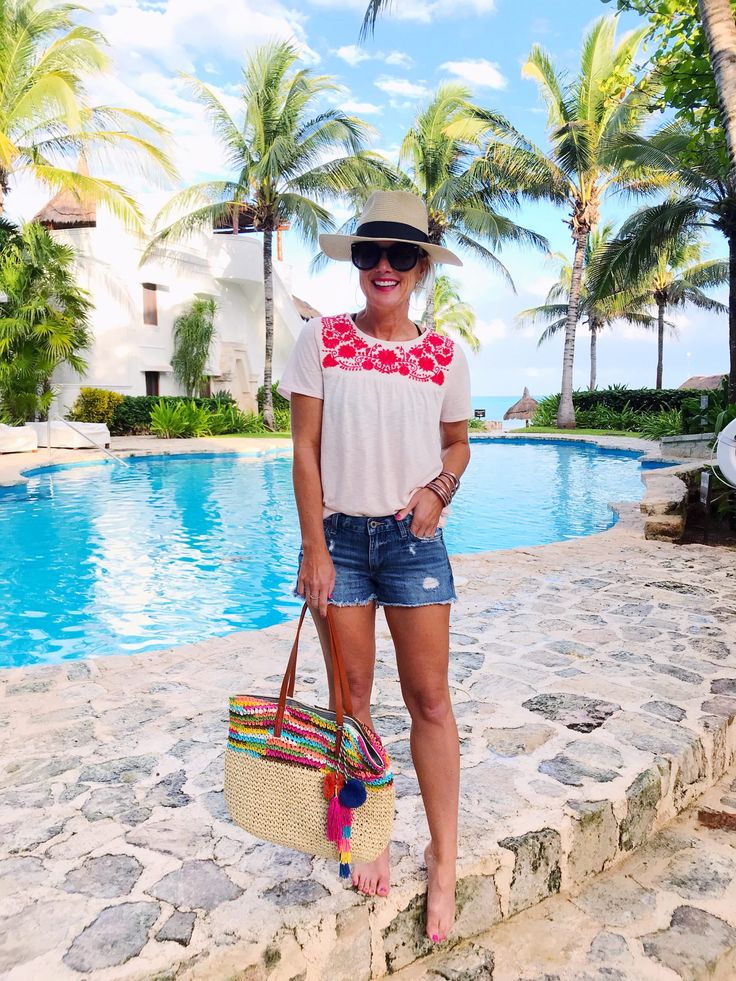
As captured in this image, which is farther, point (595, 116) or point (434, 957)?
point (595, 116)

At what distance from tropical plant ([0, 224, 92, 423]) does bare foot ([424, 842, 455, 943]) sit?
1706 centimetres

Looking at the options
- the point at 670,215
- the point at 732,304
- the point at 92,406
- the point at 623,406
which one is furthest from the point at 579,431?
the point at 92,406

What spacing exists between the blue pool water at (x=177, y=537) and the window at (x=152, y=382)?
295 inches

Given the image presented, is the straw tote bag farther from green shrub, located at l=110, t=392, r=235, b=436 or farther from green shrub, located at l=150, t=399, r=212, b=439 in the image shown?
green shrub, located at l=110, t=392, r=235, b=436

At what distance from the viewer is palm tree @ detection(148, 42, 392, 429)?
20344 mm

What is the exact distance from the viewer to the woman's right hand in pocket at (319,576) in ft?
→ 5.92

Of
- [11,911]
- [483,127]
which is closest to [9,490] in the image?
[11,911]

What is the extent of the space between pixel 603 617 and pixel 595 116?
67.3ft

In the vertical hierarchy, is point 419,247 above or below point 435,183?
below

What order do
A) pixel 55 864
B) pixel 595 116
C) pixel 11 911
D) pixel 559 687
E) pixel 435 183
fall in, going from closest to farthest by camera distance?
1. pixel 11 911
2. pixel 55 864
3. pixel 559 687
4. pixel 595 116
5. pixel 435 183

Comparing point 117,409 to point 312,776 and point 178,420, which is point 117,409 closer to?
point 178,420

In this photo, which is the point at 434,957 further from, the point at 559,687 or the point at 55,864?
the point at 559,687

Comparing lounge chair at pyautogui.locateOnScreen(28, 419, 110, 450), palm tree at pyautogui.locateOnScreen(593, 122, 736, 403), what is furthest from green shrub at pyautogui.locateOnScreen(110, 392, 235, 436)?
palm tree at pyautogui.locateOnScreen(593, 122, 736, 403)

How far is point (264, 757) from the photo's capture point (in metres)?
1.81
